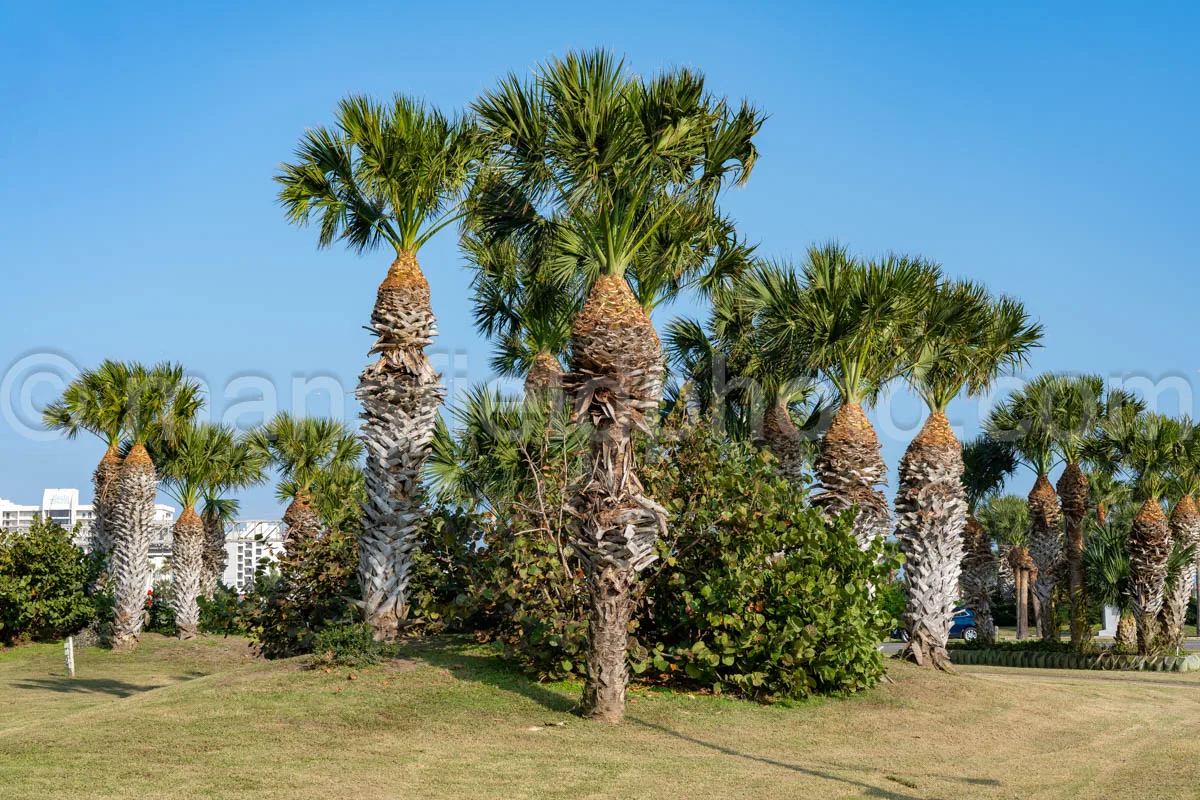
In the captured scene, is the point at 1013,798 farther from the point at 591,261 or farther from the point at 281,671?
the point at 281,671

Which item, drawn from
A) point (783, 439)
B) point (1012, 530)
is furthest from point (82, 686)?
point (1012, 530)

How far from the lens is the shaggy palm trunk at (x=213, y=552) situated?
124 feet

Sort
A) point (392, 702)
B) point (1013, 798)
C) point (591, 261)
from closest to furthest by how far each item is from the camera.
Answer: point (1013, 798), point (392, 702), point (591, 261)

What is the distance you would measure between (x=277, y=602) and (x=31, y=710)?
12.5 feet

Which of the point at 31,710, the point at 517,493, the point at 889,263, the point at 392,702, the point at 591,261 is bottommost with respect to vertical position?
the point at 31,710

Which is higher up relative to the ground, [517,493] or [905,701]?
[517,493]

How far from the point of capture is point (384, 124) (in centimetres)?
1466

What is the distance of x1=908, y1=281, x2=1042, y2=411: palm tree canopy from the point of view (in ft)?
60.3

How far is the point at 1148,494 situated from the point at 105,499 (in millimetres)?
30432

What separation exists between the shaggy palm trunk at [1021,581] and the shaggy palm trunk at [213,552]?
3402cm

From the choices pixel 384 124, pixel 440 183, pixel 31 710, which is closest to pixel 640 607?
pixel 440 183

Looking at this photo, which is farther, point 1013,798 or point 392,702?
point 392,702

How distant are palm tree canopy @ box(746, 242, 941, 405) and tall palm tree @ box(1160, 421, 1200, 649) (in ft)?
46.2

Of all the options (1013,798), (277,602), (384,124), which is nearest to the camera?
(1013,798)
